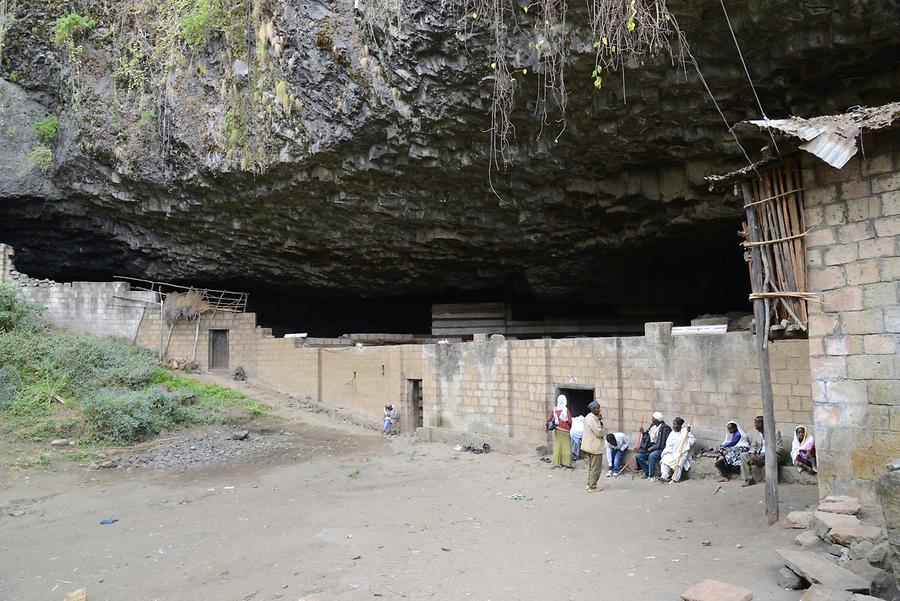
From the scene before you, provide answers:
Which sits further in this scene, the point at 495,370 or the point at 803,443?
the point at 495,370

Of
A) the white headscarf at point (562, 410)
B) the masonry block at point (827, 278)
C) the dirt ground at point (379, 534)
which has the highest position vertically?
the masonry block at point (827, 278)

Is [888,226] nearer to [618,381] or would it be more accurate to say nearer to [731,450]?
[731,450]

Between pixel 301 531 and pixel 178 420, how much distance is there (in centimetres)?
854

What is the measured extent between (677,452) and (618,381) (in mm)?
1760

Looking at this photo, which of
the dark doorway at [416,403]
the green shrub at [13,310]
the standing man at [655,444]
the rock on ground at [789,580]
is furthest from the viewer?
the green shrub at [13,310]

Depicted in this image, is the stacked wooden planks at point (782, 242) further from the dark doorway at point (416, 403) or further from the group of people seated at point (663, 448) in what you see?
the dark doorway at point (416, 403)

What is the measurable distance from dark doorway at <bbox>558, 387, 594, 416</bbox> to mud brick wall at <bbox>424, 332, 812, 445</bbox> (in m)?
0.37

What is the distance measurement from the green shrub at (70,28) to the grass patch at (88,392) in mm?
7090

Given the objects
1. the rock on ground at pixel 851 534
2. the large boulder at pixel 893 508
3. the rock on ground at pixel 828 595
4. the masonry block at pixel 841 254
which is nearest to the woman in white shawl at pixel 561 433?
the masonry block at pixel 841 254

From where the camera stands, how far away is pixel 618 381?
1092cm

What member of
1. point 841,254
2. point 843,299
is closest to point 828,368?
point 843,299

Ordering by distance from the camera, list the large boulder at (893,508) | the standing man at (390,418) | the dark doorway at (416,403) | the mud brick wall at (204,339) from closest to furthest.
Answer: the large boulder at (893,508), the standing man at (390,418), the dark doorway at (416,403), the mud brick wall at (204,339)

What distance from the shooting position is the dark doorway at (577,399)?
40.6 ft

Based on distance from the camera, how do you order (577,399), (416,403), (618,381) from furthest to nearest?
(416,403)
(577,399)
(618,381)
